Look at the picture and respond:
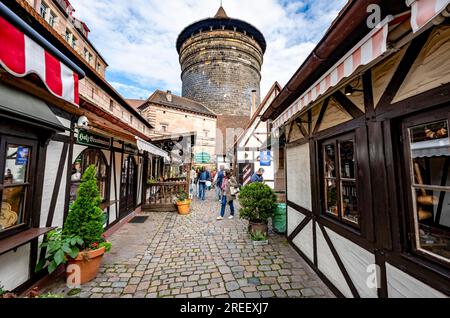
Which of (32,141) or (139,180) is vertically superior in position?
(32,141)

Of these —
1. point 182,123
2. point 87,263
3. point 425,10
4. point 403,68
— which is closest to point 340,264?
point 403,68

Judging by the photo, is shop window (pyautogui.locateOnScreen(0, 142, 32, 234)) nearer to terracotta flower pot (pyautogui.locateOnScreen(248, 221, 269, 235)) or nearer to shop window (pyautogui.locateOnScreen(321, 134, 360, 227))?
terracotta flower pot (pyautogui.locateOnScreen(248, 221, 269, 235))

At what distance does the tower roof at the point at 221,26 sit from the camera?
1207 inches

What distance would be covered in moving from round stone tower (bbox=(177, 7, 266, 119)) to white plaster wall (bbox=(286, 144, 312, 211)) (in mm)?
27453

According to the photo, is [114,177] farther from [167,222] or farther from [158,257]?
[158,257]

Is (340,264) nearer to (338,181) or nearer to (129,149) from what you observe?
(338,181)

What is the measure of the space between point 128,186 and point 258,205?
16.2ft

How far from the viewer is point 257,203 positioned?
477 centimetres

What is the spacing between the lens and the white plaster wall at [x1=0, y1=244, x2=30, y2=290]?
2.36m

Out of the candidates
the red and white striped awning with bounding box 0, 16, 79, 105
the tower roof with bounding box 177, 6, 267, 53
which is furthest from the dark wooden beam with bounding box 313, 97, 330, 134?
the tower roof with bounding box 177, 6, 267, 53

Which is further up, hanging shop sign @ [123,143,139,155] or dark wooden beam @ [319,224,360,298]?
hanging shop sign @ [123,143,139,155]

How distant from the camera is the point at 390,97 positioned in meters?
1.88

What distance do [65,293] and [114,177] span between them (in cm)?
346
